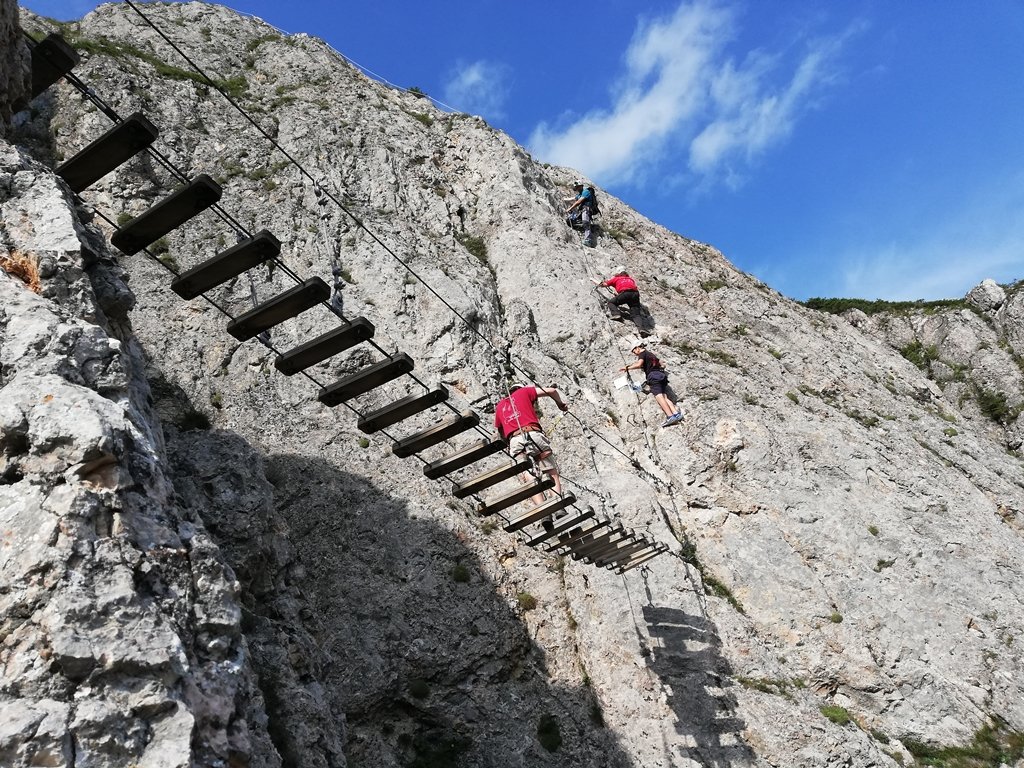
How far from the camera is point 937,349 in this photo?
32156 millimetres

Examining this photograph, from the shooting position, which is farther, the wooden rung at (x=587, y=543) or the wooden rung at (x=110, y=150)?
the wooden rung at (x=587, y=543)

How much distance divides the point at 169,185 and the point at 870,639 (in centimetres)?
2174

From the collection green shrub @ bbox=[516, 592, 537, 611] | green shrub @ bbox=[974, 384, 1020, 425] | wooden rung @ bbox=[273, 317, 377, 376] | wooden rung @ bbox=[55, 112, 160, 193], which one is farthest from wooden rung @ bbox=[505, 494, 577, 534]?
green shrub @ bbox=[974, 384, 1020, 425]

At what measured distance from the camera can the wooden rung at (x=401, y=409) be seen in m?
10.5

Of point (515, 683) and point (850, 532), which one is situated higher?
point (850, 532)

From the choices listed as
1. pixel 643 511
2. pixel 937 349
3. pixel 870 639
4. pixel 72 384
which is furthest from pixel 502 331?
pixel 937 349

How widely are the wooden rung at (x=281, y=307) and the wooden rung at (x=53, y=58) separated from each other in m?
3.01

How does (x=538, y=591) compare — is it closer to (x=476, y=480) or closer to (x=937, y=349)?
(x=476, y=480)

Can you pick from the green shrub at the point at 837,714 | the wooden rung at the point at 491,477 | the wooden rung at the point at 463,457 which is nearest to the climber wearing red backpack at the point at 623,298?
the green shrub at the point at 837,714

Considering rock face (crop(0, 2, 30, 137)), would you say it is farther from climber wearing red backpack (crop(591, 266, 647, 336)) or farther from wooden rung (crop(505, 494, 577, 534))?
climber wearing red backpack (crop(591, 266, 647, 336))

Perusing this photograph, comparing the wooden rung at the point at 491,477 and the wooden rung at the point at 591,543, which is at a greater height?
Result: the wooden rung at the point at 491,477

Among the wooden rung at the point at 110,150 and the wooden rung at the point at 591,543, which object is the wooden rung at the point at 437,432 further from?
the wooden rung at the point at 110,150

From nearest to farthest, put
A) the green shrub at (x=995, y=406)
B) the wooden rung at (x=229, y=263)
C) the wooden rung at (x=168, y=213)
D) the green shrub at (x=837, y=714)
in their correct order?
the wooden rung at (x=168, y=213) → the wooden rung at (x=229, y=263) → the green shrub at (x=837, y=714) → the green shrub at (x=995, y=406)

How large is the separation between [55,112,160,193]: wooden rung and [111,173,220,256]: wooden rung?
534 mm
